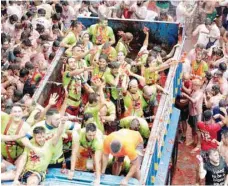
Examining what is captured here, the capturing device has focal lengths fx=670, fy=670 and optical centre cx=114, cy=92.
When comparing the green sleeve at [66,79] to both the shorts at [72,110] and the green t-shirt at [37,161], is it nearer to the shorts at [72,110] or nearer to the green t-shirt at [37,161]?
the shorts at [72,110]

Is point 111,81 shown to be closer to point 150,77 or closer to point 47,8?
point 150,77

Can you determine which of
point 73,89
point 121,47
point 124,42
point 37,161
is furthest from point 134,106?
point 124,42

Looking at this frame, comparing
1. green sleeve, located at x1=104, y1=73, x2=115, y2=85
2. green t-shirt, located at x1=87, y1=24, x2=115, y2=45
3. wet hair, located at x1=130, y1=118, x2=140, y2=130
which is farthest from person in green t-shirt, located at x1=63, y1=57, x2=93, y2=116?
green t-shirt, located at x1=87, y1=24, x2=115, y2=45

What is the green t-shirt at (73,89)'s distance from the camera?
1020 centimetres

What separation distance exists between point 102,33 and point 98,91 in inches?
98.8

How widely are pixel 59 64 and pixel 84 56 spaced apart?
1.47 ft

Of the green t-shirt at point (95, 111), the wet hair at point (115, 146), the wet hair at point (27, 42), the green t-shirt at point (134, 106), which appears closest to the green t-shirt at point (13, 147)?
the green t-shirt at point (95, 111)

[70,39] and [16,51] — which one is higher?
[70,39]

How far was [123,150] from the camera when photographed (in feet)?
26.6

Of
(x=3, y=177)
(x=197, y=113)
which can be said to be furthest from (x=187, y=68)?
(x=3, y=177)

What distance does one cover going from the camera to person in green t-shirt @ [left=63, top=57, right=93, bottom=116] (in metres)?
10.2

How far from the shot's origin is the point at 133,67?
10961mm

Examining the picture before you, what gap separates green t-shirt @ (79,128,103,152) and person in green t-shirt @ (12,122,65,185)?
1.18ft

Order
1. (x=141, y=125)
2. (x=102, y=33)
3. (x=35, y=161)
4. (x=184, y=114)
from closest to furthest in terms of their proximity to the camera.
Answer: (x=35, y=161) → (x=141, y=125) → (x=184, y=114) → (x=102, y=33)
